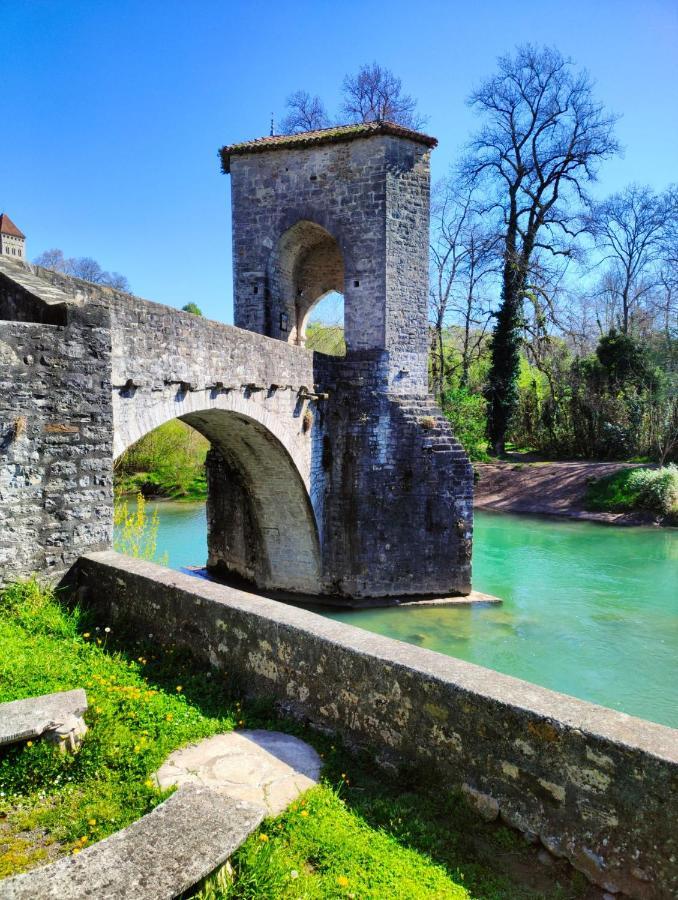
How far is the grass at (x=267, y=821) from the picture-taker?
2.30 metres

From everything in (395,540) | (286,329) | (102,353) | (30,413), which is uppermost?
(286,329)

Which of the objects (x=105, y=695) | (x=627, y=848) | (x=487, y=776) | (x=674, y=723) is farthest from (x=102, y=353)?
(x=674, y=723)

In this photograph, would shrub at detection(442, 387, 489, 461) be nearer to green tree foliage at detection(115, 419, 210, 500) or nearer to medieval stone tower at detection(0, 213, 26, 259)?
green tree foliage at detection(115, 419, 210, 500)

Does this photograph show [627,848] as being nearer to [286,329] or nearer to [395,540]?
[395,540]

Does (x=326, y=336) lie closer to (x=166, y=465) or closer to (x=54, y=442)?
(x=166, y=465)

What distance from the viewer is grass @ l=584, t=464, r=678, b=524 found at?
1766 cm

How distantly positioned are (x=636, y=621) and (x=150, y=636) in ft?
28.8

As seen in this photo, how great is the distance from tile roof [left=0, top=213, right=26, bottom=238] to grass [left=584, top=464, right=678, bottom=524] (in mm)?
33724

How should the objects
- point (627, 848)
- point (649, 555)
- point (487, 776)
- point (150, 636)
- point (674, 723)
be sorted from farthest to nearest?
point (649, 555), point (674, 723), point (150, 636), point (487, 776), point (627, 848)

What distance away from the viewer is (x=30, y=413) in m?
4.27

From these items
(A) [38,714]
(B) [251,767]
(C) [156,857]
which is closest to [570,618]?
(B) [251,767]

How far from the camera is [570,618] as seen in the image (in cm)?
→ 1020

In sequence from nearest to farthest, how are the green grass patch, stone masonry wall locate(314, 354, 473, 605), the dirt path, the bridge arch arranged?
the green grass patch
the bridge arch
stone masonry wall locate(314, 354, 473, 605)
the dirt path

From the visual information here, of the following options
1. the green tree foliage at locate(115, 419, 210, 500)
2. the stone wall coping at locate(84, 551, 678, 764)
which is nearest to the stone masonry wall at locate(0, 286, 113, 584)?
the stone wall coping at locate(84, 551, 678, 764)
